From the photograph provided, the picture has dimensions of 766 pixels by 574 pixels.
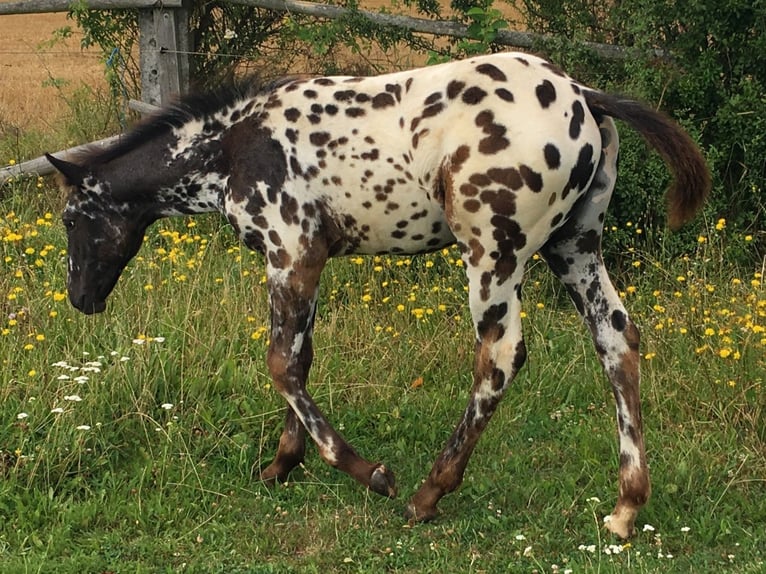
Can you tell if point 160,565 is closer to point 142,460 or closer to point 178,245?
point 142,460

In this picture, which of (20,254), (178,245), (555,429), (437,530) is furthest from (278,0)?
(437,530)

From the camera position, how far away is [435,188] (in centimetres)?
405

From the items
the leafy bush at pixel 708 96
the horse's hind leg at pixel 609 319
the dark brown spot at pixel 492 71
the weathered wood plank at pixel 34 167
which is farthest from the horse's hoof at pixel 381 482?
the weathered wood plank at pixel 34 167

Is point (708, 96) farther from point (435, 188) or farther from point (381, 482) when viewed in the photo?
point (381, 482)

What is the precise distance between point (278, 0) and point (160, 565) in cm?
521

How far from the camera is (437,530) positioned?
420cm

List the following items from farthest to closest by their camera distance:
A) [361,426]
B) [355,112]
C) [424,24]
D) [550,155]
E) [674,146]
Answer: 1. [424,24]
2. [361,426]
3. [355,112]
4. [674,146]
5. [550,155]

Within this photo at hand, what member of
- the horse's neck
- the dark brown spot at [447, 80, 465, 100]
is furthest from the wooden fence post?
the dark brown spot at [447, 80, 465, 100]

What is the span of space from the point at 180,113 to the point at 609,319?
6.95 feet

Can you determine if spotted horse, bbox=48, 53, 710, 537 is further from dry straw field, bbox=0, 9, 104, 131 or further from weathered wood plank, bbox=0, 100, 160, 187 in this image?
dry straw field, bbox=0, 9, 104, 131

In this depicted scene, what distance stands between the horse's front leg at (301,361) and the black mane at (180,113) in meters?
0.83

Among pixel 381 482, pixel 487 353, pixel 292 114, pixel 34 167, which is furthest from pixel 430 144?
pixel 34 167

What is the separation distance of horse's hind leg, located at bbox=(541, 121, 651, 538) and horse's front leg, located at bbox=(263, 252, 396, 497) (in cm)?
98

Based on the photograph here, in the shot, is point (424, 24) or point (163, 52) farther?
point (163, 52)
